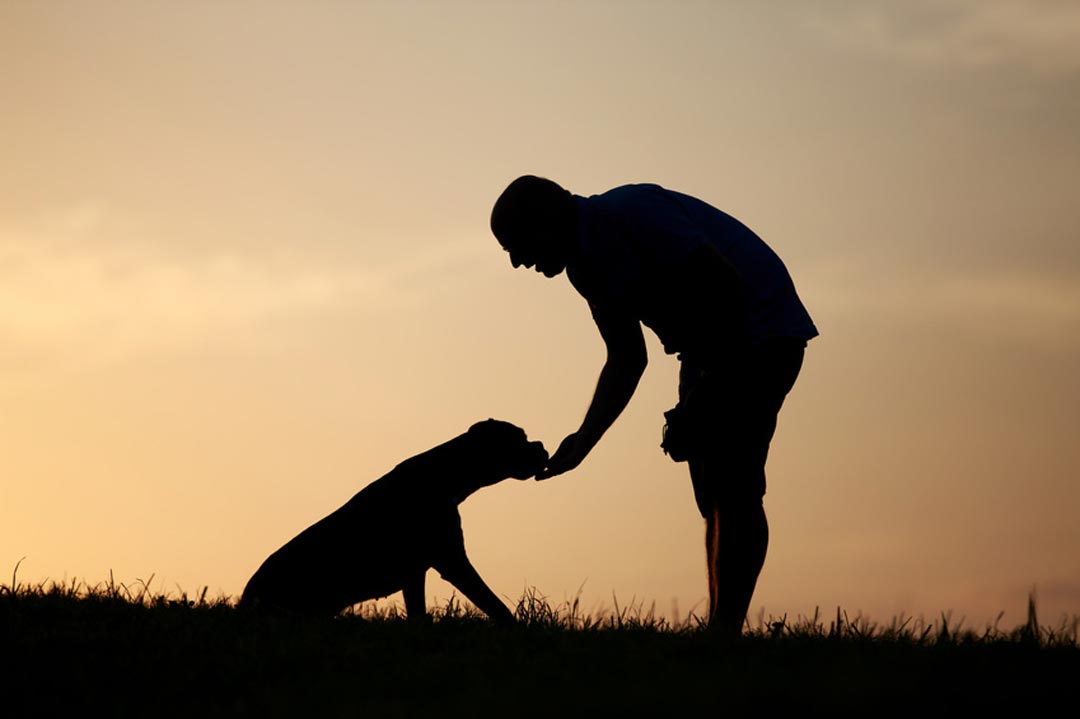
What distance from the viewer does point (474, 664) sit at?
4.18m

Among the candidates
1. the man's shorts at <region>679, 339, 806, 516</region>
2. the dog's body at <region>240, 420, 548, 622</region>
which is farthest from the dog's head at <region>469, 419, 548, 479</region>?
the man's shorts at <region>679, 339, 806, 516</region>

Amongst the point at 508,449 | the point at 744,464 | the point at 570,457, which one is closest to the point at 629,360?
the point at 570,457

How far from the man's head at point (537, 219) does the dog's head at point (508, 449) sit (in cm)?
149

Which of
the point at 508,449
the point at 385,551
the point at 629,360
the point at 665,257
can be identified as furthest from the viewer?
the point at 508,449

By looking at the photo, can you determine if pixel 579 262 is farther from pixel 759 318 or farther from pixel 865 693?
pixel 865 693

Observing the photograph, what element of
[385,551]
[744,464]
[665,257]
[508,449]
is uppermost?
[665,257]

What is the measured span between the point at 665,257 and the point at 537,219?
2.06ft

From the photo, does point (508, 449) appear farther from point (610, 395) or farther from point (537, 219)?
point (537, 219)

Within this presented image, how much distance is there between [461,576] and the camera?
20.0ft

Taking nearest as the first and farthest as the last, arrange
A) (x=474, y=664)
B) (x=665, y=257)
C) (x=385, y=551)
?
(x=474, y=664)
(x=665, y=257)
(x=385, y=551)

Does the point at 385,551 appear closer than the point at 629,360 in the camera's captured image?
No

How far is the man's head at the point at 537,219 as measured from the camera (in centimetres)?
549

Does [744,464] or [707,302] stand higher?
[707,302]

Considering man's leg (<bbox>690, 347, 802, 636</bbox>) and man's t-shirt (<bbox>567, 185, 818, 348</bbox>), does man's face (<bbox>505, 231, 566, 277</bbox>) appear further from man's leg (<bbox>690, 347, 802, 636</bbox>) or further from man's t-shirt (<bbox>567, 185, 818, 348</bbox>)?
man's leg (<bbox>690, 347, 802, 636</bbox>)
